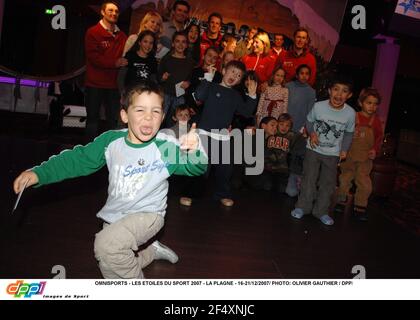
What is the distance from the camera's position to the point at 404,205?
16.2 ft

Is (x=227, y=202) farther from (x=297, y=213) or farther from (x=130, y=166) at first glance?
(x=130, y=166)

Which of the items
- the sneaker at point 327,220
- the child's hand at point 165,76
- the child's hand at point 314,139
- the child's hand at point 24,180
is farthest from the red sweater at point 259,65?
the child's hand at point 24,180

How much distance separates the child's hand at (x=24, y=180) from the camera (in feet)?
5.67

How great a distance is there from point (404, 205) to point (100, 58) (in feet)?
13.0

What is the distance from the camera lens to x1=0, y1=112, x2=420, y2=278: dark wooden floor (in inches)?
90.8

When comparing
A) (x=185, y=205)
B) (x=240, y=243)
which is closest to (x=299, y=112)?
(x=185, y=205)

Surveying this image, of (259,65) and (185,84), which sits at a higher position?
(259,65)

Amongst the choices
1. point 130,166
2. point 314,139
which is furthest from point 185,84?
point 130,166

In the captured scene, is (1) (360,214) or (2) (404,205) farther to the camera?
(2) (404,205)

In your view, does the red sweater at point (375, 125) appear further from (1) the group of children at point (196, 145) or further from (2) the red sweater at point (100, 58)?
(2) the red sweater at point (100, 58)

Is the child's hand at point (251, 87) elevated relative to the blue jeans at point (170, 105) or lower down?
elevated

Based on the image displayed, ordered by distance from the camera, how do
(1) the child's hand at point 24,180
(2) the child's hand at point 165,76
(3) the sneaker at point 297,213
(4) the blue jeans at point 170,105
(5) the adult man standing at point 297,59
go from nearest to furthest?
(1) the child's hand at point 24,180 → (3) the sneaker at point 297,213 → (2) the child's hand at point 165,76 → (4) the blue jeans at point 170,105 → (5) the adult man standing at point 297,59

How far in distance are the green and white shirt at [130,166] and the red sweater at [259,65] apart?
325 centimetres

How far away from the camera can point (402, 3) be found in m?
5.98
